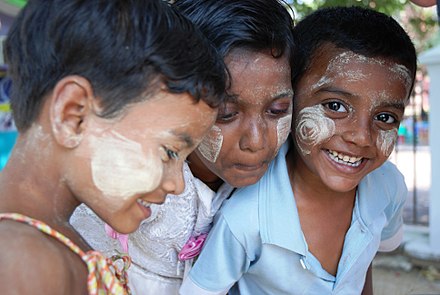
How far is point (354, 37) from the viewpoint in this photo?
1.75 meters

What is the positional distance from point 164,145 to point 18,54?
0.36 meters

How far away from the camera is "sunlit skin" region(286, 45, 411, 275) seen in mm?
1704

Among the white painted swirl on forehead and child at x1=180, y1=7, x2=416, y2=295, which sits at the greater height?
the white painted swirl on forehead

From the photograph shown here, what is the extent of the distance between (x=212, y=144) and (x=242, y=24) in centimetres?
37

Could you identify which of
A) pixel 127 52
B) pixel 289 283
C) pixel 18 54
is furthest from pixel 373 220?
pixel 18 54

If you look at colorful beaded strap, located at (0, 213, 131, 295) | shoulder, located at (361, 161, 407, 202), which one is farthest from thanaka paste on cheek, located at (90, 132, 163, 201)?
shoulder, located at (361, 161, 407, 202)

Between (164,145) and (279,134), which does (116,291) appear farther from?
(279,134)

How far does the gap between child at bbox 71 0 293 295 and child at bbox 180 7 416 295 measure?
9 cm

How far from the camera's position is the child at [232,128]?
1529 mm

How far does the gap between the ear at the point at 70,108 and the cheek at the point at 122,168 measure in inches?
1.9

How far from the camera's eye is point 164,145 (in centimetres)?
113

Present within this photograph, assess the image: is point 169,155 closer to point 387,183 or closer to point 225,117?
point 225,117

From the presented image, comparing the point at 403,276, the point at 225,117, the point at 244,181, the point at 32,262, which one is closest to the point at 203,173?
the point at 244,181

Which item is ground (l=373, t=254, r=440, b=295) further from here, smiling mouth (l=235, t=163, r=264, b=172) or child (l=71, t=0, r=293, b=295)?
smiling mouth (l=235, t=163, r=264, b=172)
